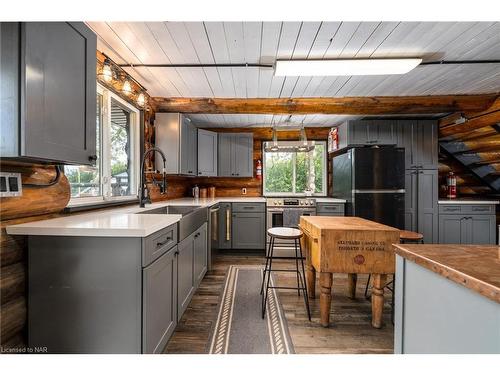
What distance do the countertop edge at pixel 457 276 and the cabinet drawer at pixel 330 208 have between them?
285 cm

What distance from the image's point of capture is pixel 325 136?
15.2 ft

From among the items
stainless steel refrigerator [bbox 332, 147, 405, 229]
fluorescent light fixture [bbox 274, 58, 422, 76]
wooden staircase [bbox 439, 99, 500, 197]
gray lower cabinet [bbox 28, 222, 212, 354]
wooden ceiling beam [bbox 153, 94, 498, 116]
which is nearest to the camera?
gray lower cabinet [bbox 28, 222, 212, 354]

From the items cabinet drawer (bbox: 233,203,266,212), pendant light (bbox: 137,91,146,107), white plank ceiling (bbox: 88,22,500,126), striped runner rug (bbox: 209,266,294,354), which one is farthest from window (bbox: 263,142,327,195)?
pendant light (bbox: 137,91,146,107)

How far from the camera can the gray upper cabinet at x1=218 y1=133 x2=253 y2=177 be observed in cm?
435

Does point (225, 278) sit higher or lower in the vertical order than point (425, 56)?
lower

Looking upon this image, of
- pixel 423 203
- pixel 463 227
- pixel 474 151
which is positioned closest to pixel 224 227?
pixel 423 203

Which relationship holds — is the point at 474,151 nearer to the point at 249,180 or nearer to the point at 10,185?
the point at 249,180

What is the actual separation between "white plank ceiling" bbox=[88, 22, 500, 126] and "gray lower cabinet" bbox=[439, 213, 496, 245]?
1.91m

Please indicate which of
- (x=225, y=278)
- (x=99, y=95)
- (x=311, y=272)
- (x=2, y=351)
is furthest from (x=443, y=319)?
(x=99, y=95)

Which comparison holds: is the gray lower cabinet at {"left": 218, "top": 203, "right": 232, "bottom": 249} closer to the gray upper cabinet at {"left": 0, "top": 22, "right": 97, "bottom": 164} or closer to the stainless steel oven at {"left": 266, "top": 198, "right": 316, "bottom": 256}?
the stainless steel oven at {"left": 266, "top": 198, "right": 316, "bottom": 256}

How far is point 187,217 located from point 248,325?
3.47 feet

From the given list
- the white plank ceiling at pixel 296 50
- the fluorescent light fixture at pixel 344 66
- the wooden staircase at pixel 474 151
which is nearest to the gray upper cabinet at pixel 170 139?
the white plank ceiling at pixel 296 50
